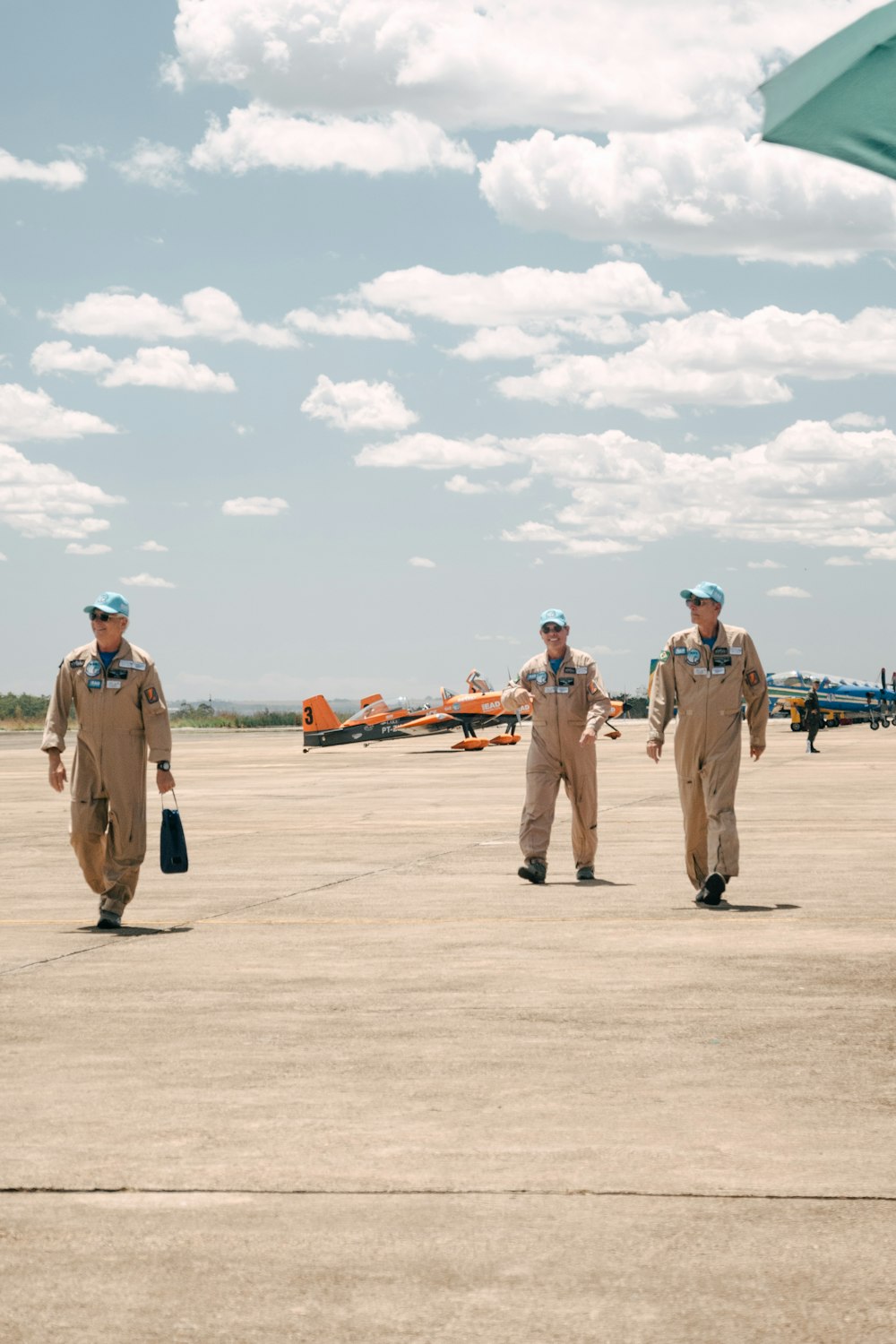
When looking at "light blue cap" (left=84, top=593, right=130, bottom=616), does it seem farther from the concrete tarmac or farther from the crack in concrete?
the crack in concrete

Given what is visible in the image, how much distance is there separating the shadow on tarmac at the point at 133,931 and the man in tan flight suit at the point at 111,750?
0.26 ft

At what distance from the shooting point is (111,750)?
10367 millimetres

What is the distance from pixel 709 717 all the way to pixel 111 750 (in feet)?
12.9

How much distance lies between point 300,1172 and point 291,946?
181 inches

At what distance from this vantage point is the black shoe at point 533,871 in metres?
12.6

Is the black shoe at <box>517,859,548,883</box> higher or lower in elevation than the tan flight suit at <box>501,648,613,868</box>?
lower

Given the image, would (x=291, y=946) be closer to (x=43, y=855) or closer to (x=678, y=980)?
(x=678, y=980)

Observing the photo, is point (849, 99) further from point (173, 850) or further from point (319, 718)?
point (319, 718)

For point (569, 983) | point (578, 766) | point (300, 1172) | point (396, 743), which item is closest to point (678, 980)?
point (569, 983)

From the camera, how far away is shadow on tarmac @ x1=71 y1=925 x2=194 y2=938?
1005cm

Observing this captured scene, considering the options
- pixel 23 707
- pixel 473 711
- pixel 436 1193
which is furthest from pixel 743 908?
pixel 23 707

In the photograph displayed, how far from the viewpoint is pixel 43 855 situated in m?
15.8

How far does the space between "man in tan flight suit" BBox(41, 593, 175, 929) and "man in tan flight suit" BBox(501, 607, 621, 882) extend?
11.0ft

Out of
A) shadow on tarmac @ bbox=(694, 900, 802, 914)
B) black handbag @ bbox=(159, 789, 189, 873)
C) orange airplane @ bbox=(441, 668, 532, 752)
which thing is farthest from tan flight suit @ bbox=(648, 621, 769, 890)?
orange airplane @ bbox=(441, 668, 532, 752)
